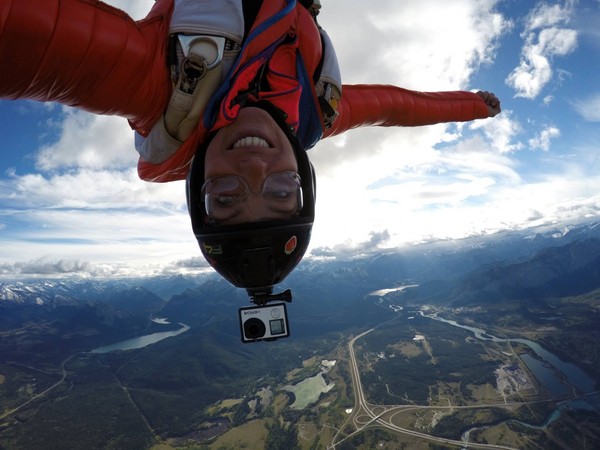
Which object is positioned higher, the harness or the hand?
the hand

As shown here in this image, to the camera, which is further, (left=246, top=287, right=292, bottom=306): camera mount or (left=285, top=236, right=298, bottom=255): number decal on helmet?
(left=246, top=287, right=292, bottom=306): camera mount

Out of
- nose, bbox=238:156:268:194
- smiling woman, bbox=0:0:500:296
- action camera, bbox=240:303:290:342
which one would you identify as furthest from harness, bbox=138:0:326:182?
action camera, bbox=240:303:290:342

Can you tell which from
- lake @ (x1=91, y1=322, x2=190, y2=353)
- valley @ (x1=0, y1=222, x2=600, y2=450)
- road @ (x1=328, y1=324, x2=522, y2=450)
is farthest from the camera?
lake @ (x1=91, y1=322, x2=190, y2=353)

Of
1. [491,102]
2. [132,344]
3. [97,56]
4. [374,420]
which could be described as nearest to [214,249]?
[97,56]

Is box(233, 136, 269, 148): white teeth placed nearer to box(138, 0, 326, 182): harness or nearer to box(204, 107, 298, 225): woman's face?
box(204, 107, 298, 225): woman's face

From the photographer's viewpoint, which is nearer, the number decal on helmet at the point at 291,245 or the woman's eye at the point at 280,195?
the woman's eye at the point at 280,195

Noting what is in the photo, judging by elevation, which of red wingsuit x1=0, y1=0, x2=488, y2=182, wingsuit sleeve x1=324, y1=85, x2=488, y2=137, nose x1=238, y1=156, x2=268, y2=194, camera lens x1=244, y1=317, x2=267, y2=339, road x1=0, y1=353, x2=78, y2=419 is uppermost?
wingsuit sleeve x1=324, y1=85, x2=488, y2=137

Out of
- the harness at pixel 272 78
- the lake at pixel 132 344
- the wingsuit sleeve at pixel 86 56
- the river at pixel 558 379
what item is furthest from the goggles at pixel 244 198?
the lake at pixel 132 344

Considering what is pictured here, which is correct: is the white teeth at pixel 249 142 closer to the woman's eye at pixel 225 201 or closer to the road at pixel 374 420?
the woman's eye at pixel 225 201
